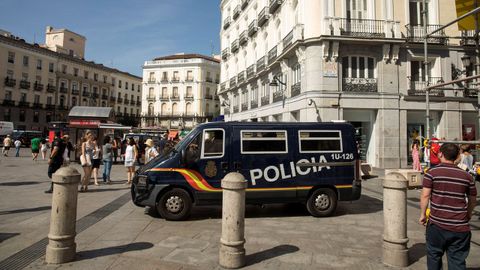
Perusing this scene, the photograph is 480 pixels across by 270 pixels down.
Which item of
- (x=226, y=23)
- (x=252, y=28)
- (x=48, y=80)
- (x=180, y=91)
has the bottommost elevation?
(x=252, y=28)

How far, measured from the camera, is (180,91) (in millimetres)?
62688

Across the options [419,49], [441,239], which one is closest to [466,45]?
[419,49]

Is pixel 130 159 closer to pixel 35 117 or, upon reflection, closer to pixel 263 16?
pixel 263 16

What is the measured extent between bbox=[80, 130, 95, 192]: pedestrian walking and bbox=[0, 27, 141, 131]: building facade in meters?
52.5

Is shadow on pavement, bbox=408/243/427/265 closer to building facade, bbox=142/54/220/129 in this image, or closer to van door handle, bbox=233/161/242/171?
van door handle, bbox=233/161/242/171

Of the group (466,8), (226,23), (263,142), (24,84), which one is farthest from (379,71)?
(24,84)

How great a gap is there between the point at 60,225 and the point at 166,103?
200 feet

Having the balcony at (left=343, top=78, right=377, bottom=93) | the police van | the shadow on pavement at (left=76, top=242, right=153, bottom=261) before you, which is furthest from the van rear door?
the balcony at (left=343, top=78, right=377, bottom=93)

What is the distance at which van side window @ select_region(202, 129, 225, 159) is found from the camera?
710 cm

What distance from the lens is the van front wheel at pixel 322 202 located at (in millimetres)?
7395

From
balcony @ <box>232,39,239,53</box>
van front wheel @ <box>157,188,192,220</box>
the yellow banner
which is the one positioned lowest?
van front wheel @ <box>157,188,192,220</box>

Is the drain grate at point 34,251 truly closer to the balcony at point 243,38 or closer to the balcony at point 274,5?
the balcony at point 274,5

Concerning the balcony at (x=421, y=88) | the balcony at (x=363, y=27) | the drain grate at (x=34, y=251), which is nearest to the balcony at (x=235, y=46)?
the balcony at (x=363, y=27)

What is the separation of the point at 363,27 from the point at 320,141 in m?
14.0
